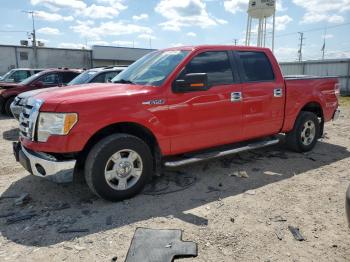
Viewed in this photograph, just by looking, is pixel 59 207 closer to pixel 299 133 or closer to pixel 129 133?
pixel 129 133

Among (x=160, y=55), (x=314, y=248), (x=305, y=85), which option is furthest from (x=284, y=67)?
(x=314, y=248)

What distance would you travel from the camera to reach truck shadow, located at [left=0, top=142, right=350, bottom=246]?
3667 mm

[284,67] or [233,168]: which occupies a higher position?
[284,67]

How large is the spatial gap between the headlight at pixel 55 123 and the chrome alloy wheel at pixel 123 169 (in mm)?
643

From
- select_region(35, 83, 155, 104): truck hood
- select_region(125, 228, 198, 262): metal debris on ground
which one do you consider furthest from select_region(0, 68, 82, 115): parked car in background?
select_region(125, 228, 198, 262): metal debris on ground

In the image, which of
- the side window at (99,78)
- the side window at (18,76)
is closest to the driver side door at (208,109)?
the side window at (99,78)

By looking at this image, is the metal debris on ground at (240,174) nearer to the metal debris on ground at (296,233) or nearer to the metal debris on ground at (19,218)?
the metal debris on ground at (296,233)

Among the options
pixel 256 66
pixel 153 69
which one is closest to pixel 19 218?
pixel 153 69

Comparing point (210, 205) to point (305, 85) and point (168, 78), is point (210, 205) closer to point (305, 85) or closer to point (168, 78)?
point (168, 78)

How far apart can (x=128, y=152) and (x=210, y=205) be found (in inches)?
48.2

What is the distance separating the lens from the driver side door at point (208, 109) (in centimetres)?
458

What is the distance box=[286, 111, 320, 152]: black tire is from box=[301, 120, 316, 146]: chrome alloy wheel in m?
0.05

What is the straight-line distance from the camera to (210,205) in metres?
4.20

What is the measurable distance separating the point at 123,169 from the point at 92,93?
3.35 ft
